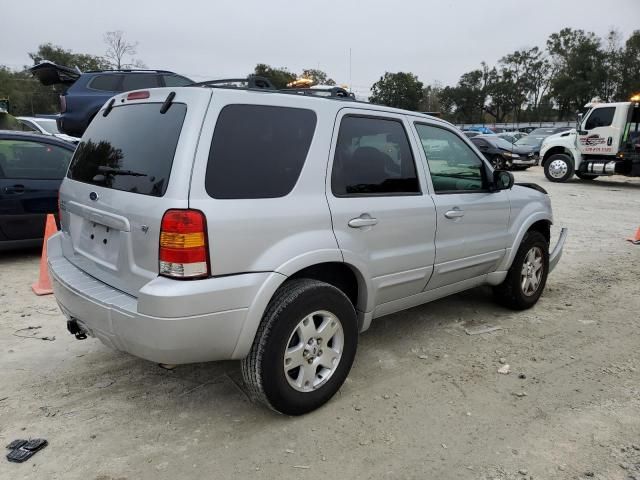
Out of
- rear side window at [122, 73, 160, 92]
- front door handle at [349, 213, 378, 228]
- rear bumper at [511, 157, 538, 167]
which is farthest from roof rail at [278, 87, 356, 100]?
rear bumper at [511, 157, 538, 167]

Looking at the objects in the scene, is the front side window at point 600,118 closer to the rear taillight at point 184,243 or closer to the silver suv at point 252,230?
the silver suv at point 252,230

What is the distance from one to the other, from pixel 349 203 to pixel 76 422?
201 cm

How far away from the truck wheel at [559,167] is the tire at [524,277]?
12931 mm

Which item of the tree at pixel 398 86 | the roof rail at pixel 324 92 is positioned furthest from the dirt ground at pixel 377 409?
the tree at pixel 398 86

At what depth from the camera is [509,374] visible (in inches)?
135

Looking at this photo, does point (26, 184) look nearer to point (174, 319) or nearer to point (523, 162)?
point (174, 319)

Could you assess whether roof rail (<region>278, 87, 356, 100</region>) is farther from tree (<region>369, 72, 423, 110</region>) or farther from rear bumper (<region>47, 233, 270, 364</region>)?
tree (<region>369, 72, 423, 110</region>)

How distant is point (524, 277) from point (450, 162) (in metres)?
1.48

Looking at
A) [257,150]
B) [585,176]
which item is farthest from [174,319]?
[585,176]

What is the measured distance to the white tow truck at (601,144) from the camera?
14.4 metres

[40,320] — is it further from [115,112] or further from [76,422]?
[115,112]

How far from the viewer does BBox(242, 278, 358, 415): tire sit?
8.57 ft

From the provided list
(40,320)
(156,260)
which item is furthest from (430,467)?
(40,320)

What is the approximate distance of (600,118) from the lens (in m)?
14.9
